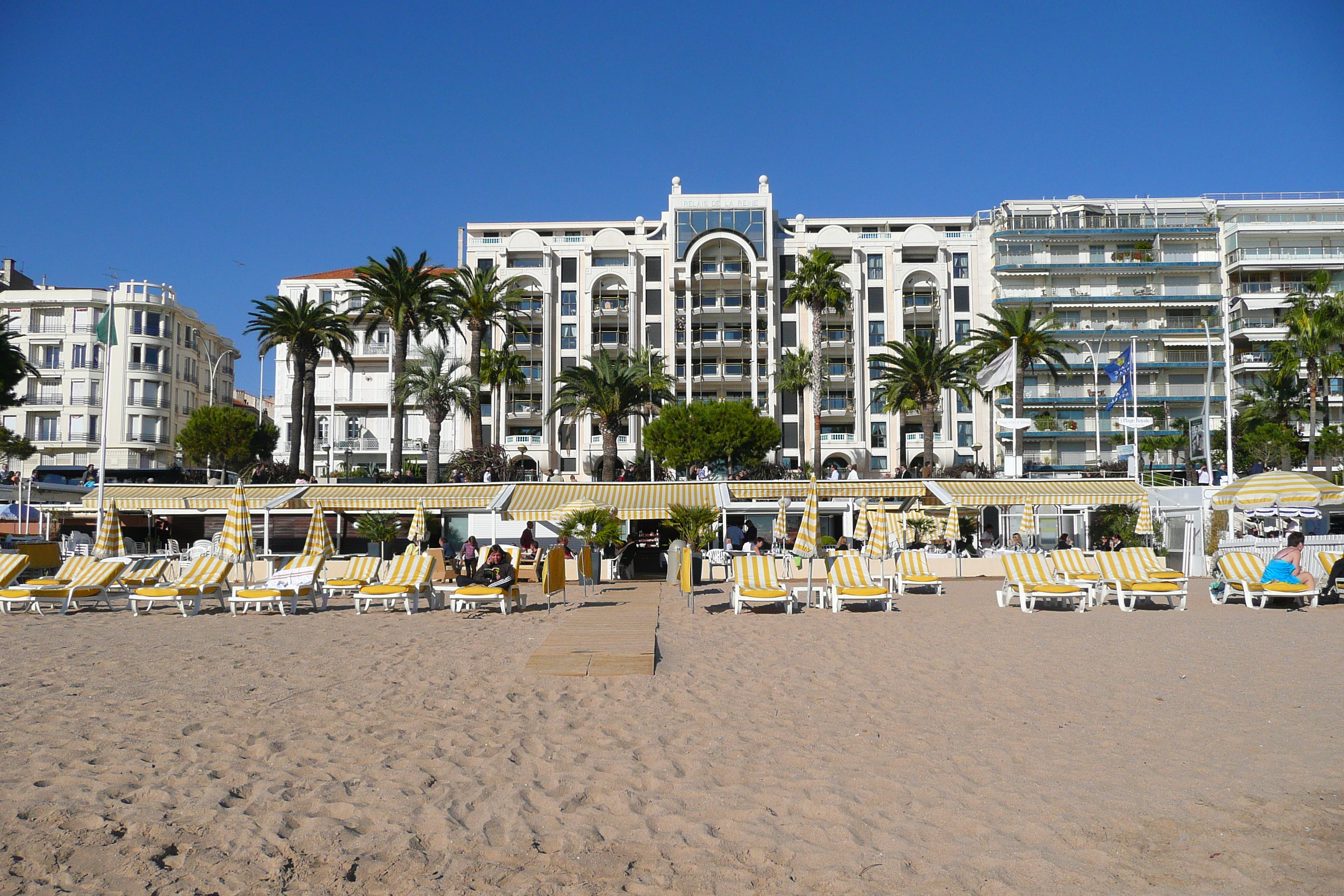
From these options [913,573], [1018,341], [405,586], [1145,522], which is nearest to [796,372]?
[1018,341]

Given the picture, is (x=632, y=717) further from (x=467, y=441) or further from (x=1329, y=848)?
(x=467, y=441)

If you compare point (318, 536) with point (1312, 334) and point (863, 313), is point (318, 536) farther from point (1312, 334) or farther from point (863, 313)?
point (1312, 334)

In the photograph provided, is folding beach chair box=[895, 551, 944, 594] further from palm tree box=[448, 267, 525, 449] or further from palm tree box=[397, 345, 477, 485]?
palm tree box=[448, 267, 525, 449]

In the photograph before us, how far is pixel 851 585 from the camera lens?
632 inches

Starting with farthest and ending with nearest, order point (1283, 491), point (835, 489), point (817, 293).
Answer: point (817, 293) → point (835, 489) → point (1283, 491)

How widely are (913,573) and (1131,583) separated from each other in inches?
164

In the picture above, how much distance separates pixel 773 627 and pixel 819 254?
123 ft

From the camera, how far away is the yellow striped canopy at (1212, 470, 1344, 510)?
18234 mm

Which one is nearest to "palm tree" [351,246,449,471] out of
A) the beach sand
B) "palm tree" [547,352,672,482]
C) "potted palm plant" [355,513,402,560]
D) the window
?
"palm tree" [547,352,672,482]

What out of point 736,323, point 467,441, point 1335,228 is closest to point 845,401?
point 736,323

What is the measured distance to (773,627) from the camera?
13.6 meters

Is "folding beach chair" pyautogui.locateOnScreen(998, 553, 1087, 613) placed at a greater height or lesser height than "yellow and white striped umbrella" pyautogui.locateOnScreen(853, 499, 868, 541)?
lesser

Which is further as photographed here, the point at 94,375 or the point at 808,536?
the point at 94,375

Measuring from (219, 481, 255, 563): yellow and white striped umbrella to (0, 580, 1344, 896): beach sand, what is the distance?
7.11 m
